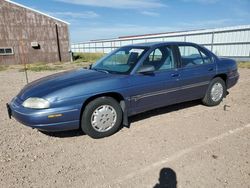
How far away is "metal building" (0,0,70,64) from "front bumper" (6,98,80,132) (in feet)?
51.2

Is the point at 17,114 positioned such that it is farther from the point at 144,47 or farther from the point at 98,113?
the point at 144,47

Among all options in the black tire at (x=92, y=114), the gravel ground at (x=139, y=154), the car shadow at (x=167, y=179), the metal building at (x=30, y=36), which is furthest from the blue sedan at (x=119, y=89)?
the metal building at (x=30, y=36)

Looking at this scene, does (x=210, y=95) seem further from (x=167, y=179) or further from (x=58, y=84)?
(x=58, y=84)

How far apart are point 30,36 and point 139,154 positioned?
62.2 feet

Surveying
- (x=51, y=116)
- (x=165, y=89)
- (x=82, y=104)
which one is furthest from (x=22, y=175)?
(x=165, y=89)

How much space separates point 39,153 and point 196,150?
242 centimetres

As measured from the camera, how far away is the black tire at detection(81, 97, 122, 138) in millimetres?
3479

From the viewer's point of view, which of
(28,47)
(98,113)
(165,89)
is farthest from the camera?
(28,47)

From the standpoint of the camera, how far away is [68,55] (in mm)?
21234

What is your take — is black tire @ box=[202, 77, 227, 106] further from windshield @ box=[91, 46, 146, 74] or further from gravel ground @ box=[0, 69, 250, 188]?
windshield @ box=[91, 46, 146, 74]

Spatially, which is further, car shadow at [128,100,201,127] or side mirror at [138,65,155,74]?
car shadow at [128,100,201,127]

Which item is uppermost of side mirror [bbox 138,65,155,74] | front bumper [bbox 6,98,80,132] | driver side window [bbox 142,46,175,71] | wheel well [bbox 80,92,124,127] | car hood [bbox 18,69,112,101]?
driver side window [bbox 142,46,175,71]

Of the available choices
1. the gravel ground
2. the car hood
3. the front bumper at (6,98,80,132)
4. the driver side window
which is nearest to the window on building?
the gravel ground

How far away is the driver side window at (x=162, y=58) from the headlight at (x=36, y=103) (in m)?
2.07
